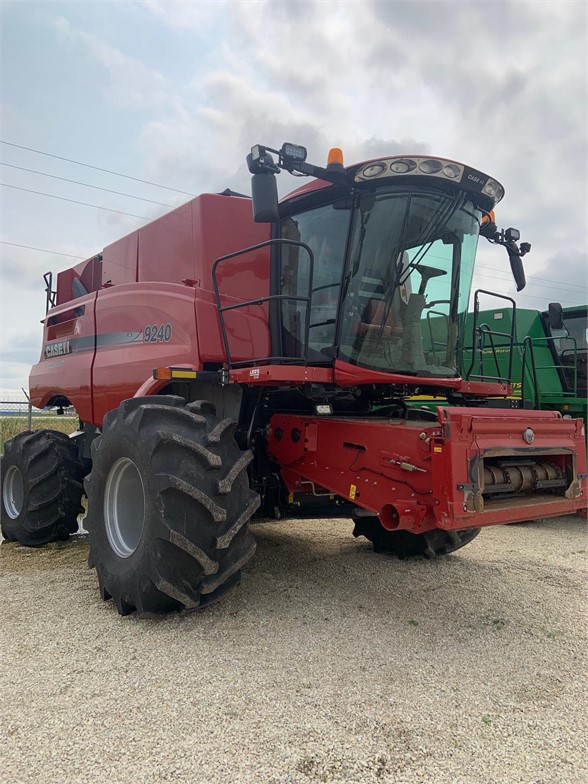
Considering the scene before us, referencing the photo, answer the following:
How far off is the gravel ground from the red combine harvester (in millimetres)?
392

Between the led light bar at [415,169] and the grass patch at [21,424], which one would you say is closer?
the led light bar at [415,169]

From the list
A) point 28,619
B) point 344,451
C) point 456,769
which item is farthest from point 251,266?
point 456,769

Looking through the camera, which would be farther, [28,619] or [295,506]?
[295,506]

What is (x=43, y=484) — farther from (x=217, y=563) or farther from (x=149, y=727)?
(x=149, y=727)

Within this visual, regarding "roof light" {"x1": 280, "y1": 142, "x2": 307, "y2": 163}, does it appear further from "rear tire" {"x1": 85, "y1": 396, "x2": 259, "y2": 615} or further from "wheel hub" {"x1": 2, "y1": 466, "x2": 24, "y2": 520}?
"wheel hub" {"x1": 2, "y1": 466, "x2": 24, "y2": 520}

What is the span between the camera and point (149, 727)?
97.0 inches

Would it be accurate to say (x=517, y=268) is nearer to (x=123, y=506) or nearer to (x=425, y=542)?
(x=425, y=542)

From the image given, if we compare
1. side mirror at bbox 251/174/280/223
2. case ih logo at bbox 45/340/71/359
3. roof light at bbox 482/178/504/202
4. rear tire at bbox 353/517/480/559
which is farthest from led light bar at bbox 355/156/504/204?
case ih logo at bbox 45/340/71/359

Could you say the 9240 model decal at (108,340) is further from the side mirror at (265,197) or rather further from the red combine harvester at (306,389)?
the side mirror at (265,197)

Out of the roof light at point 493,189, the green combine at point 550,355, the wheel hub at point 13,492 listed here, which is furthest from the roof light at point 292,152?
the green combine at point 550,355

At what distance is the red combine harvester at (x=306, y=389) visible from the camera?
345cm

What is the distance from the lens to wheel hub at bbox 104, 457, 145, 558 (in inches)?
161

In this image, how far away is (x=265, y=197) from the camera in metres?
3.68

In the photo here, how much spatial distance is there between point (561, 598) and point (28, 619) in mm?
3636
